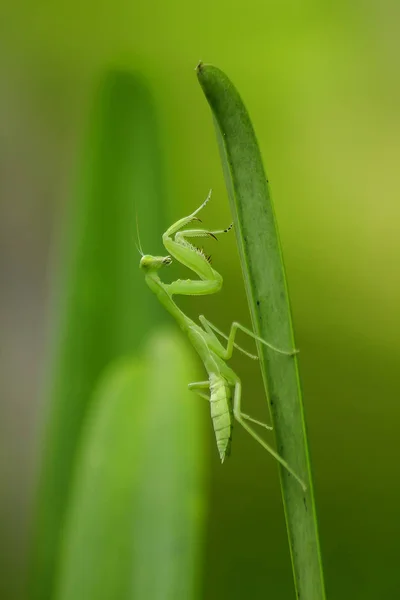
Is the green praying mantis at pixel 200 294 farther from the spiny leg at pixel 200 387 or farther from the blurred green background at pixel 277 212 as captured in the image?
the blurred green background at pixel 277 212

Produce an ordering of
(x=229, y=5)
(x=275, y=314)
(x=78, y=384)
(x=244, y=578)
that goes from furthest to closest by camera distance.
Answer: (x=229, y=5)
(x=244, y=578)
(x=78, y=384)
(x=275, y=314)

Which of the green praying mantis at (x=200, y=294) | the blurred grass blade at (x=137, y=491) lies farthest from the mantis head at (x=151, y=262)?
the blurred grass blade at (x=137, y=491)

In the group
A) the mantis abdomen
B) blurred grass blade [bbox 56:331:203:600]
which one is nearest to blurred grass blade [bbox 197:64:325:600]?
blurred grass blade [bbox 56:331:203:600]

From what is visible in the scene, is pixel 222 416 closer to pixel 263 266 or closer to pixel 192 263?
pixel 192 263

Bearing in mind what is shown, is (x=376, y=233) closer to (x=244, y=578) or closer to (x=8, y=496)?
(x=244, y=578)

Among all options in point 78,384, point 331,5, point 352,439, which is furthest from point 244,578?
point 331,5

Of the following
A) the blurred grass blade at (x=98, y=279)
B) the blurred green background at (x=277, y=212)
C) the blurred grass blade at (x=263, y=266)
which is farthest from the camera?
the blurred green background at (x=277, y=212)

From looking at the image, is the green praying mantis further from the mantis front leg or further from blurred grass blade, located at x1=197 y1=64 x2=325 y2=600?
blurred grass blade, located at x1=197 y1=64 x2=325 y2=600
